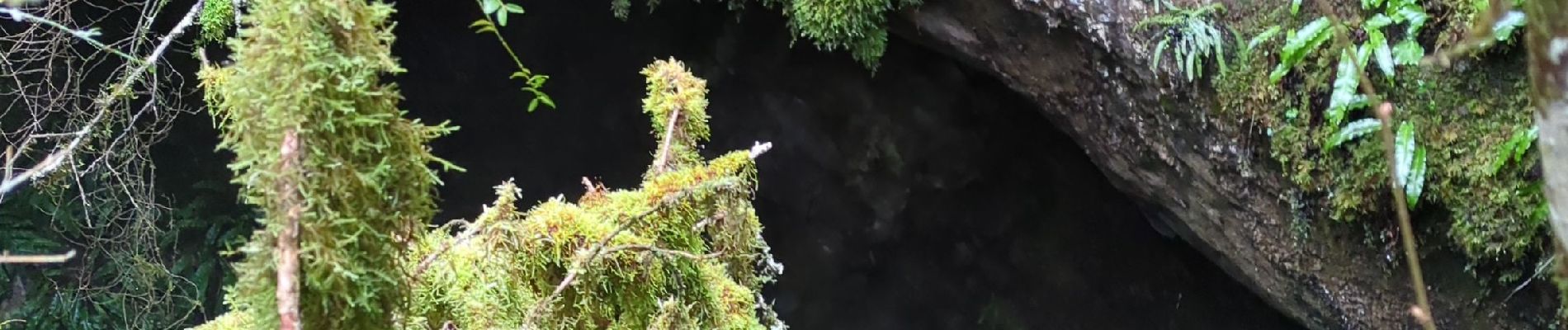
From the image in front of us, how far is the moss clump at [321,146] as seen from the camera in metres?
0.45

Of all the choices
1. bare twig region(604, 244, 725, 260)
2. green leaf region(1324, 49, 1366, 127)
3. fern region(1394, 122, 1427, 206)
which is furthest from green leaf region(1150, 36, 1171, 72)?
bare twig region(604, 244, 725, 260)

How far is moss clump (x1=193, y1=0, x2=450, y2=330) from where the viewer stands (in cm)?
45

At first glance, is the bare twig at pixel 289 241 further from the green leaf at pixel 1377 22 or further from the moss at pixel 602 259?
the green leaf at pixel 1377 22

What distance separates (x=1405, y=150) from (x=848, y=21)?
3.68ft

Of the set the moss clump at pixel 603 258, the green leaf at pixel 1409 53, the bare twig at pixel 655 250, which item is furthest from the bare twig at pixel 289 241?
the green leaf at pixel 1409 53

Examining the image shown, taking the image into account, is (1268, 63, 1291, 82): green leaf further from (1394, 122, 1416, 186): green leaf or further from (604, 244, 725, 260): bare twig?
(604, 244, 725, 260): bare twig

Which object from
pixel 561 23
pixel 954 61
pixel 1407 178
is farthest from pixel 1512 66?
pixel 561 23

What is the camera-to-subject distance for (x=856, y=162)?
2.89 metres

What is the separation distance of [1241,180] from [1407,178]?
330mm

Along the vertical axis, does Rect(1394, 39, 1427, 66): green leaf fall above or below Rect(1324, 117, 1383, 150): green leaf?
above

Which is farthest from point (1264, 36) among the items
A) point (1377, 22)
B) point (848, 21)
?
point (848, 21)

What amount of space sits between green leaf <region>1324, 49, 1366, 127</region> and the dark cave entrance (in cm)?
108

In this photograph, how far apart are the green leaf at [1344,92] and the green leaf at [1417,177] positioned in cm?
13

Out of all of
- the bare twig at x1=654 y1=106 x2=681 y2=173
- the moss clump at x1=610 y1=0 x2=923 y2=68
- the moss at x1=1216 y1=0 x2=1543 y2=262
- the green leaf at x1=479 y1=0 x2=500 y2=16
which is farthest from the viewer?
the moss clump at x1=610 y1=0 x2=923 y2=68
